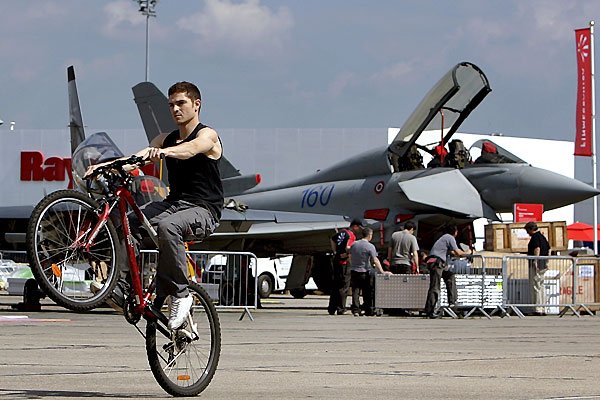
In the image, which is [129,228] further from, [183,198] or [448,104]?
[448,104]

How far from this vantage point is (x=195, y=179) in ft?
22.9

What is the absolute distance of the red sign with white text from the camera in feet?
77.9

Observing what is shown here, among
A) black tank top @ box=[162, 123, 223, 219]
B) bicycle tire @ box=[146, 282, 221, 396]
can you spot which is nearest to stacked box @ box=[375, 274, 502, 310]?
bicycle tire @ box=[146, 282, 221, 396]

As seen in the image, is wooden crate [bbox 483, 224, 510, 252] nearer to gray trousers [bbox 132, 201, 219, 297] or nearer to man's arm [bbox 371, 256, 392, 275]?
man's arm [bbox 371, 256, 392, 275]

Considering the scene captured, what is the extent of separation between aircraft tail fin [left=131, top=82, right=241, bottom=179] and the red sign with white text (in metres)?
8.25

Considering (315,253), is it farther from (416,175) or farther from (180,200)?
(180,200)

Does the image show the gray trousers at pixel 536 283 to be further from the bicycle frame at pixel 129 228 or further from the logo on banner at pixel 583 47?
the logo on banner at pixel 583 47

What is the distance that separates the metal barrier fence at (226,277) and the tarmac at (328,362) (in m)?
1.24

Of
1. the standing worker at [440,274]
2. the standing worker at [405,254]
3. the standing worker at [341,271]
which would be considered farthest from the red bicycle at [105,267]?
the standing worker at [405,254]

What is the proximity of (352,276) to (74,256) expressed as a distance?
49.0 feet

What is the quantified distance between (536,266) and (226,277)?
674 centimetres

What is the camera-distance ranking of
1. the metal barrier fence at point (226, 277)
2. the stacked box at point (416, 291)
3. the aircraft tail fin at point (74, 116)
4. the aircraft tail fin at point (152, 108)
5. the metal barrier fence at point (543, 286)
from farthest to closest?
the aircraft tail fin at point (74, 116)
the aircraft tail fin at point (152, 108)
the metal barrier fence at point (543, 286)
the stacked box at point (416, 291)
the metal barrier fence at point (226, 277)

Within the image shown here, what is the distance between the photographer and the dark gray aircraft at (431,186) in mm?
23266

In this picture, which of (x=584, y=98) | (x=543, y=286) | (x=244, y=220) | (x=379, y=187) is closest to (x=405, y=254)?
(x=543, y=286)
